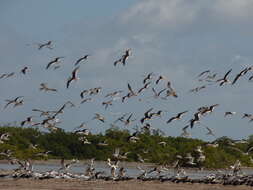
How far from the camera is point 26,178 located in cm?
3800

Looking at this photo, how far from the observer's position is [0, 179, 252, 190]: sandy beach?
34156 mm

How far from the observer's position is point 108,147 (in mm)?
69562

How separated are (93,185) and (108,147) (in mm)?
33691

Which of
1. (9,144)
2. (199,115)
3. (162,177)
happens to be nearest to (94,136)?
(9,144)

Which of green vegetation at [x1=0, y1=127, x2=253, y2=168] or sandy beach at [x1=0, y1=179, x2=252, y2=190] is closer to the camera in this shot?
sandy beach at [x1=0, y1=179, x2=252, y2=190]

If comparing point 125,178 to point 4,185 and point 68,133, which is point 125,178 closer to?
point 4,185

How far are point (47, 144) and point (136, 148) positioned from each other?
763 centimetres

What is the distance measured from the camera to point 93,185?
118 feet

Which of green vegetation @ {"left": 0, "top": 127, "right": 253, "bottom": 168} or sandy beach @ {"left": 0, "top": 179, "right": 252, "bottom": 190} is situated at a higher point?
green vegetation @ {"left": 0, "top": 127, "right": 253, "bottom": 168}

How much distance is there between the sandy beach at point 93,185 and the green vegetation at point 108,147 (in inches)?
1091

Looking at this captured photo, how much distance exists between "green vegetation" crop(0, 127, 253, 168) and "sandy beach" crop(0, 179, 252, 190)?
2771 centimetres

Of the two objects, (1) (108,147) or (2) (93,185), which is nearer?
(2) (93,185)

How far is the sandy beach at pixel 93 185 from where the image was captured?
112 ft

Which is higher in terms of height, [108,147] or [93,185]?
[108,147]
